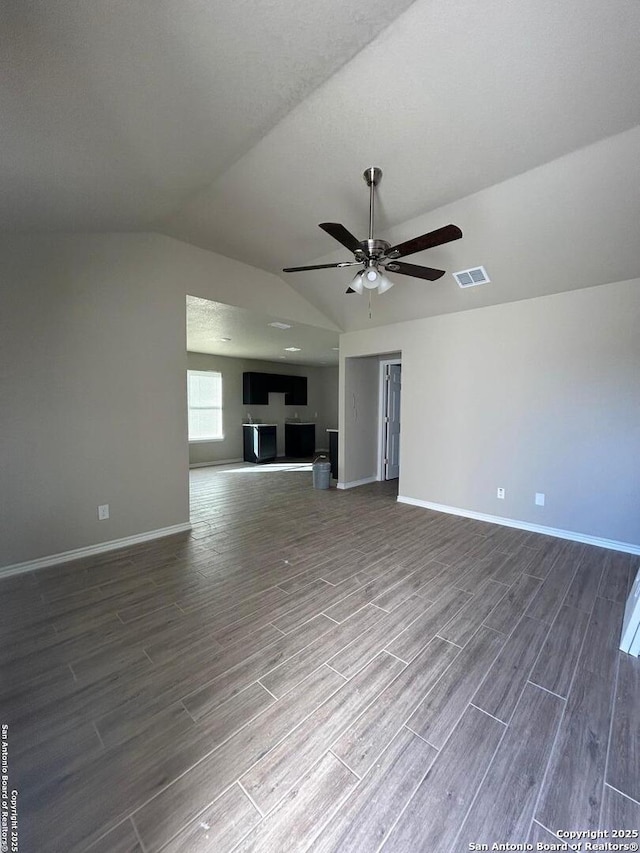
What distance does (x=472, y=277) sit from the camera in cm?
348

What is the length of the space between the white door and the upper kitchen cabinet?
3462mm

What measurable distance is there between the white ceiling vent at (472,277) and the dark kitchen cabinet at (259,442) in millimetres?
5491

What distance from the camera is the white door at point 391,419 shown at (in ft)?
19.6

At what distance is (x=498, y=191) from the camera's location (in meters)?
2.51

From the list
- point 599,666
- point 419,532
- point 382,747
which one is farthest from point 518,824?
point 419,532

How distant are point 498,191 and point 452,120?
2.86 ft

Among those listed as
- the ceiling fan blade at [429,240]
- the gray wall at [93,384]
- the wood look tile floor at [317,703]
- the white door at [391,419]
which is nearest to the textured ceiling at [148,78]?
the gray wall at [93,384]

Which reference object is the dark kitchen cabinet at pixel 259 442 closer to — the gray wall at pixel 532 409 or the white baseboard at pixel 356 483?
the white baseboard at pixel 356 483

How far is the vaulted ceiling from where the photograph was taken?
1.27 metres

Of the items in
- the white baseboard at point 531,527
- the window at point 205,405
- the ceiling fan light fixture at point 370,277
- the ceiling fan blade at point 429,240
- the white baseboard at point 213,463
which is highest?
the ceiling fan blade at point 429,240

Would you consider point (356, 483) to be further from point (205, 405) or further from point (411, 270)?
point (205, 405)

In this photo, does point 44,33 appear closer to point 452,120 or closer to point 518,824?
point 452,120

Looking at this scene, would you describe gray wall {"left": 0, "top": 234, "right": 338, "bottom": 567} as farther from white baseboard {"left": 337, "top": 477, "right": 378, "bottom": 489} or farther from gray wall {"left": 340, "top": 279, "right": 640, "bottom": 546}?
gray wall {"left": 340, "top": 279, "right": 640, "bottom": 546}

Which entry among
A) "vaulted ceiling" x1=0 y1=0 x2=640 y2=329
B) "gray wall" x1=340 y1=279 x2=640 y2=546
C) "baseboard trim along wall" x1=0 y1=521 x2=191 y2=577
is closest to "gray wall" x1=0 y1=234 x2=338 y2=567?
"baseboard trim along wall" x1=0 y1=521 x2=191 y2=577
